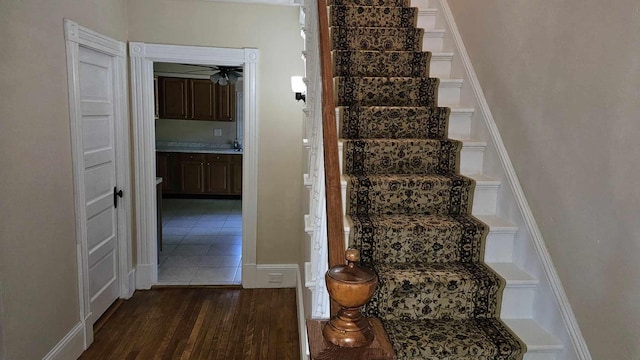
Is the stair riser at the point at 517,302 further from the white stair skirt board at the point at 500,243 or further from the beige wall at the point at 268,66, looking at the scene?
the beige wall at the point at 268,66

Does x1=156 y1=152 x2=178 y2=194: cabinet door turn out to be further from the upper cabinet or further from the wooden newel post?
the wooden newel post

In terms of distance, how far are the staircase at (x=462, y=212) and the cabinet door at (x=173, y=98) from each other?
212 inches

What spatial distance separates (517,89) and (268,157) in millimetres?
2346

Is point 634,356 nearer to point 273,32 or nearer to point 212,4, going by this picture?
point 273,32

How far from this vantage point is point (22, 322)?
87.6 inches

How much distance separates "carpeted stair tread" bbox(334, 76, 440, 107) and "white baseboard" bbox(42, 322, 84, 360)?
2251 mm

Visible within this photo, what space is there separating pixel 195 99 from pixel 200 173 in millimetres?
1336

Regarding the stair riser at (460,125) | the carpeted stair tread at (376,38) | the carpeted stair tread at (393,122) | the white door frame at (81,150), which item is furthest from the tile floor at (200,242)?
the stair riser at (460,125)

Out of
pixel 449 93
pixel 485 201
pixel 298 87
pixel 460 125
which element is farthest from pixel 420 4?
pixel 485 201

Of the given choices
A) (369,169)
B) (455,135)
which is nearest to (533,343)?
(369,169)

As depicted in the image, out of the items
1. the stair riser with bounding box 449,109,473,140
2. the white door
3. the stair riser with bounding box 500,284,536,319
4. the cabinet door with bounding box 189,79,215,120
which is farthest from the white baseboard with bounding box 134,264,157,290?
the cabinet door with bounding box 189,79,215,120

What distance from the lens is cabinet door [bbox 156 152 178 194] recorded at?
24.0ft

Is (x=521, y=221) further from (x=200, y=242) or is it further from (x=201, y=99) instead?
(x=201, y=99)

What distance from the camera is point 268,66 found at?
370 centimetres
